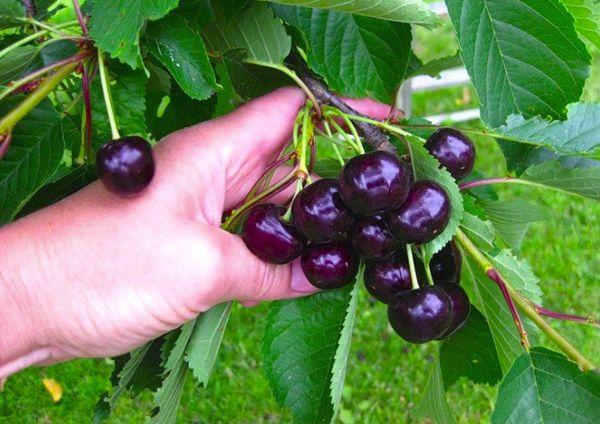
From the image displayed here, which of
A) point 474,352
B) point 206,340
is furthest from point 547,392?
point 206,340

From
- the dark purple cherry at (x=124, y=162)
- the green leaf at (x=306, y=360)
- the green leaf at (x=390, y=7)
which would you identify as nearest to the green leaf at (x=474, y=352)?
the green leaf at (x=306, y=360)

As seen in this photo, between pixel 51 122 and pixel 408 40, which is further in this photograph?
pixel 408 40

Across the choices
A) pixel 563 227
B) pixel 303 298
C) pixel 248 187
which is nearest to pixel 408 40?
pixel 248 187

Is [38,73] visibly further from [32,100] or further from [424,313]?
[424,313]

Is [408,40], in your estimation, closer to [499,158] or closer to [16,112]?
[16,112]

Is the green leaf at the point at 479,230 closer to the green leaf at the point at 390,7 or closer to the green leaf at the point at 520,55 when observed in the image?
the green leaf at the point at 520,55

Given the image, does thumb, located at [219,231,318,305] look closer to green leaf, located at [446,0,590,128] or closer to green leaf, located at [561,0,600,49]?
green leaf, located at [446,0,590,128]
